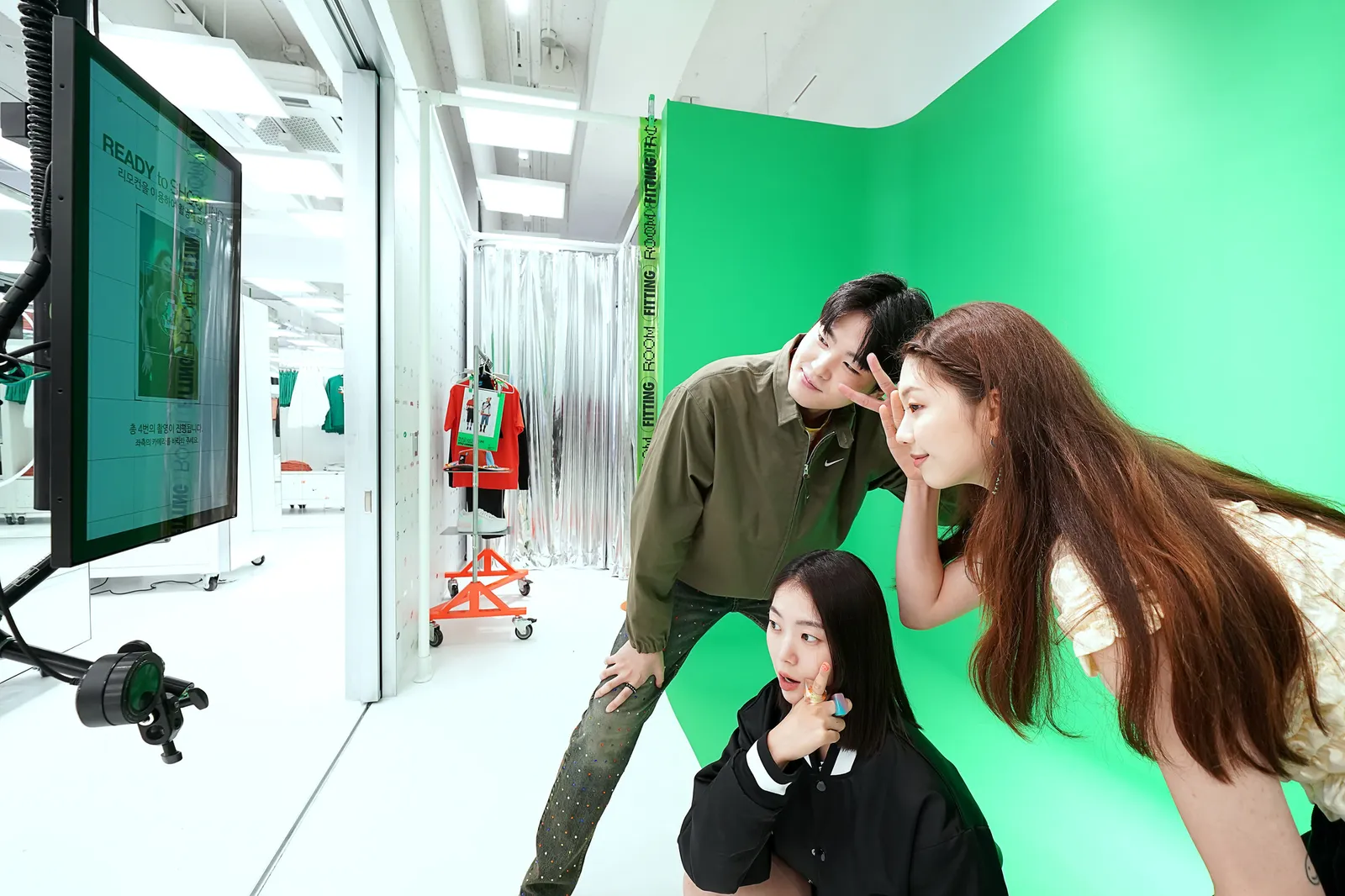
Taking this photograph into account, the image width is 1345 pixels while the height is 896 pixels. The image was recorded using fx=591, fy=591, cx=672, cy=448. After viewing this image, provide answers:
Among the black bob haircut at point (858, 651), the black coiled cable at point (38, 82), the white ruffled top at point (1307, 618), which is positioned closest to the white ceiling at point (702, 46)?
the black coiled cable at point (38, 82)

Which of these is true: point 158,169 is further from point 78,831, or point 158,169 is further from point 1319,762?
point 78,831

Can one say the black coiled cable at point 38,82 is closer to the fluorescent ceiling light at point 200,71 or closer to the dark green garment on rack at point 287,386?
the fluorescent ceiling light at point 200,71

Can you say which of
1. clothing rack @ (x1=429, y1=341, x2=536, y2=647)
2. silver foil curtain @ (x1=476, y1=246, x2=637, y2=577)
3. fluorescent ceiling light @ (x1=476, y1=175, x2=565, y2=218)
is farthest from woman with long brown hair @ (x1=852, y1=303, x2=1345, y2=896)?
fluorescent ceiling light @ (x1=476, y1=175, x2=565, y2=218)

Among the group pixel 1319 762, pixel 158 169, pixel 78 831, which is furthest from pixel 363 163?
pixel 1319 762

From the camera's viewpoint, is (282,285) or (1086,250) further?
(282,285)

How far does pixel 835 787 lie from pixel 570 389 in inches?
157

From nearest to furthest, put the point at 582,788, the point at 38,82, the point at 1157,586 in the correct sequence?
the point at 1157,586 → the point at 38,82 → the point at 582,788

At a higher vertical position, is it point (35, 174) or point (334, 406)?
point (35, 174)

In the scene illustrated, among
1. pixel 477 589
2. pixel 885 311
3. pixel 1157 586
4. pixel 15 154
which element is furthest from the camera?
pixel 477 589

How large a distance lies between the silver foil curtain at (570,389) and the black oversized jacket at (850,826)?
3.59 meters

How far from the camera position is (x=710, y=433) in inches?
53.1

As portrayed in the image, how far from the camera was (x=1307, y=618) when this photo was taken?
67 cm

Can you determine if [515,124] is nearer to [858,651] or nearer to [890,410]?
[890,410]

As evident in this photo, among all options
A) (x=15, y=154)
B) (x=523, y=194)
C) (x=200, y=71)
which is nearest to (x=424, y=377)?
(x=200, y=71)
